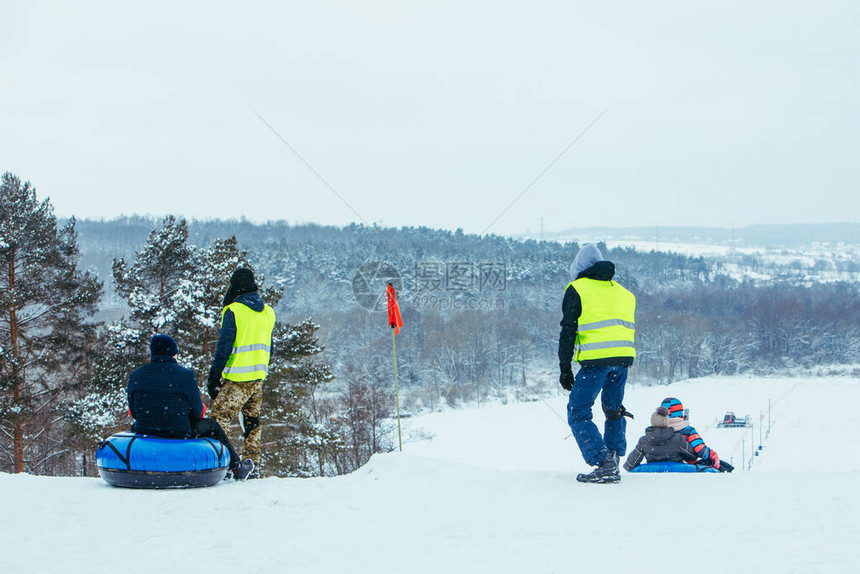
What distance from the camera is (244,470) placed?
6.90 metres

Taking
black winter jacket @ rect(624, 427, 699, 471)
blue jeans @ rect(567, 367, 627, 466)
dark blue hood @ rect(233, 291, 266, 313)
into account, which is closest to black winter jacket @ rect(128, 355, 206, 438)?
dark blue hood @ rect(233, 291, 266, 313)

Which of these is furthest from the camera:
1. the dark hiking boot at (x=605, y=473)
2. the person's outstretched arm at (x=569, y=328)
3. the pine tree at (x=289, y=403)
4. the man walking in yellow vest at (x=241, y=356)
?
the pine tree at (x=289, y=403)

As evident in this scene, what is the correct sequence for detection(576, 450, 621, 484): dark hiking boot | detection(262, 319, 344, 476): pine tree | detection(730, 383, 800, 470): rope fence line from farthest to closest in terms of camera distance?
detection(730, 383, 800, 470): rope fence line → detection(262, 319, 344, 476): pine tree → detection(576, 450, 621, 484): dark hiking boot

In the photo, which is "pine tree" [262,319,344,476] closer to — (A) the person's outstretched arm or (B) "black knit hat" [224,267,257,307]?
(B) "black knit hat" [224,267,257,307]

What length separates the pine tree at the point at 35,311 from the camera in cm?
1973

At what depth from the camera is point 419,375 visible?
96375 mm

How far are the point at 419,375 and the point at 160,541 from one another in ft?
304

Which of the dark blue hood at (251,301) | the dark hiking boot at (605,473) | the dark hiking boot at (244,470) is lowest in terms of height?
the dark hiking boot at (244,470)

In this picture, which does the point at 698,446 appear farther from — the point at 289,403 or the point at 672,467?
the point at 289,403

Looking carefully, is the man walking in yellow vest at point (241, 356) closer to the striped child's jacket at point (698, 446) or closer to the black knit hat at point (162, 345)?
the black knit hat at point (162, 345)

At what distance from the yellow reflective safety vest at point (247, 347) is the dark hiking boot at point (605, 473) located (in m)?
3.58

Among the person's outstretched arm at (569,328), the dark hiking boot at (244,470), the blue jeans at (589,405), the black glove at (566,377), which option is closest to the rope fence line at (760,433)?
the blue jeans at (589,405)

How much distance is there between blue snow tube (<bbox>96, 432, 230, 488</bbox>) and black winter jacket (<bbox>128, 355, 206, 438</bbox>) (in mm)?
181

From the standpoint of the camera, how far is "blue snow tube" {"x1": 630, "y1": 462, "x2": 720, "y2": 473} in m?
7.04
